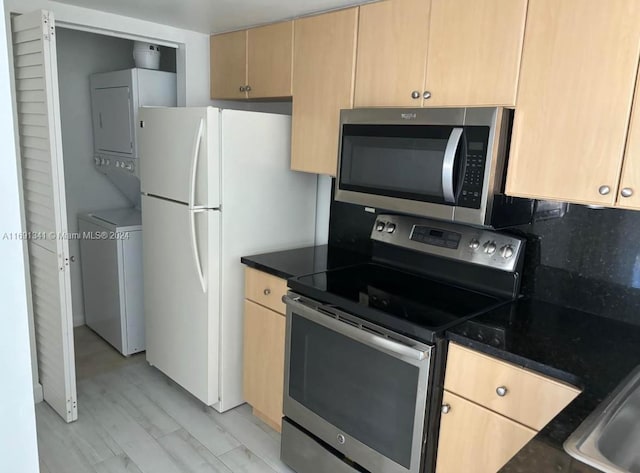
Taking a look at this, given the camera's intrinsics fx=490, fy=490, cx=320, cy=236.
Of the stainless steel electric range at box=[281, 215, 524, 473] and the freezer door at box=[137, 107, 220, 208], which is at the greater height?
the freezer door at box=[137, 107, 220, 208]

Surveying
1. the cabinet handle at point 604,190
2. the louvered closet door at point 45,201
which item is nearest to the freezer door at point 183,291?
the louvered closet door at point 45,201

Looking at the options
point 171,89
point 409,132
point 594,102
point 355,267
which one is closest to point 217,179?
point 355,267

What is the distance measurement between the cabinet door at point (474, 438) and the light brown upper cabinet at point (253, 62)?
5.54 ft

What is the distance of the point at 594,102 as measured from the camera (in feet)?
4.83

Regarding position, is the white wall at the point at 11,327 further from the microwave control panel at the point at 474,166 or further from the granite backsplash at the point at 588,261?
the granite backsplash at the point at 588,261

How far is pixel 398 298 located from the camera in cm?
194

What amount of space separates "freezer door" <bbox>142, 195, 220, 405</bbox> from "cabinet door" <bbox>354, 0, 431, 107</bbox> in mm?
965

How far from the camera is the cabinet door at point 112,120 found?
10.4 ft

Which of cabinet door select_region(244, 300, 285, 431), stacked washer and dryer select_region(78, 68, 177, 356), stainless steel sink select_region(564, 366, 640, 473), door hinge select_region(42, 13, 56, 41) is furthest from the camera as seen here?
stacked washer and dryer select_region(78, 68, 177, 356)

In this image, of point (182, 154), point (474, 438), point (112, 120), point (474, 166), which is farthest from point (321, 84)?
point (112, 120)

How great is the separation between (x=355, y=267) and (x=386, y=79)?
88 cm

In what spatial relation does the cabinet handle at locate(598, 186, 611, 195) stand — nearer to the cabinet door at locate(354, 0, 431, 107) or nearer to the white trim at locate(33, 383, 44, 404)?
the cabinet door at locate(354, 0, 431, 107)

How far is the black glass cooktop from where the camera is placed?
66.9 inches

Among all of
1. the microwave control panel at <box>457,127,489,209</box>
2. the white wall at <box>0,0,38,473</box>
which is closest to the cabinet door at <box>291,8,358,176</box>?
the microwave control panel at <box>457,127,489,209</box>
